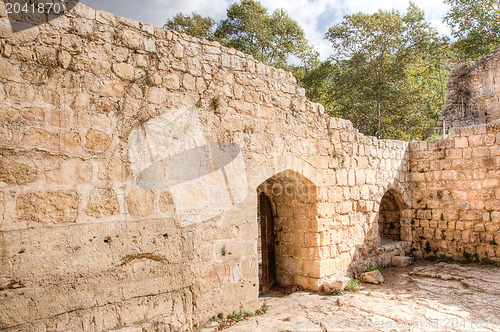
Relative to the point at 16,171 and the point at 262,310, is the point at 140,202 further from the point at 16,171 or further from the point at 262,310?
the point at 262,310

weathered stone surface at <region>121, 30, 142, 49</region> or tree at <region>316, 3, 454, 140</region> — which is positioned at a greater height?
tree at <region>316, 3, 454, 140</region>

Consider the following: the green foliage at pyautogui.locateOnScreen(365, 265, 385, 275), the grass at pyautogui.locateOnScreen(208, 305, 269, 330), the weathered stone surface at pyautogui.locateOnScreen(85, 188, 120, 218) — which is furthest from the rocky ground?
the weathered stone surface at pyautogui.locateOnScreen(85, 188, 120, 218)

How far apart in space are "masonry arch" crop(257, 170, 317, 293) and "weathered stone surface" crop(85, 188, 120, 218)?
2655mm

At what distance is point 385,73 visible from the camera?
15172 millimetres

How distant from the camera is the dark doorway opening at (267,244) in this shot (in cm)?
582

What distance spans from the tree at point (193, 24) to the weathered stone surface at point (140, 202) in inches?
518

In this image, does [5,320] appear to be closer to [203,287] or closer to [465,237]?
[203,287]

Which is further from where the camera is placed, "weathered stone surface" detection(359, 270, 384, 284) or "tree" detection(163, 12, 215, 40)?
"tree" detection(163, 12, 215, 40)

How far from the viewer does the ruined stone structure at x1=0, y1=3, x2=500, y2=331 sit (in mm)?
2695

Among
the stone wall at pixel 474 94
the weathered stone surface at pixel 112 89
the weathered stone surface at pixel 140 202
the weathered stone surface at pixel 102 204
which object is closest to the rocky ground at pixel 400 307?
the weathered stone surface at pixel 140 202

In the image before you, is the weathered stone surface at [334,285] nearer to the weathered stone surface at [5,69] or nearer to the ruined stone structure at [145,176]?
the ruined stone structure at [145,176]

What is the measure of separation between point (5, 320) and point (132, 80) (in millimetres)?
2351

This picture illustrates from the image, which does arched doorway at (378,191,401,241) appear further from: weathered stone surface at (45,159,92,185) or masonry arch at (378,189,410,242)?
weathered stone surface at (45,159,92,185)

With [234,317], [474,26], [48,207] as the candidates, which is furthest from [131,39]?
[474,26]
